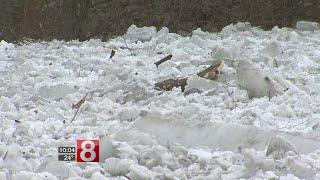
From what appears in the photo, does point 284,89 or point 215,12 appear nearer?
point 284,89

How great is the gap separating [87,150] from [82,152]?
0.04 metres

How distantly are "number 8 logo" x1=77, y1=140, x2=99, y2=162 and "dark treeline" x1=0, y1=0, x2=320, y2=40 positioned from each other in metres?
6.47

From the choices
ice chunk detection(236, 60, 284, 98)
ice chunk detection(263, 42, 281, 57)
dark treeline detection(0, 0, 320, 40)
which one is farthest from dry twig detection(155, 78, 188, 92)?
dark treeline detection(0, 0, 320, 40)

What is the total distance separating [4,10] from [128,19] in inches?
159

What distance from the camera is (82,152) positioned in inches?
158

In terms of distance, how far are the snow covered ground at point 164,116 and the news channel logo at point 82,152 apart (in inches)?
2.2

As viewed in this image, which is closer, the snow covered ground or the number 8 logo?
the snow covered ground

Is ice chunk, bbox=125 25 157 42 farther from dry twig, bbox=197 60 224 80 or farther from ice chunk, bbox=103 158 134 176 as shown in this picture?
ice chunk, bbox=103 158 134 176

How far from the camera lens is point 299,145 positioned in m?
3.87

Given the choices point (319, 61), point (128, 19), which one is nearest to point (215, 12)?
point (128, 19)

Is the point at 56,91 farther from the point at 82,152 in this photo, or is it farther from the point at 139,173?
the point at 139,173

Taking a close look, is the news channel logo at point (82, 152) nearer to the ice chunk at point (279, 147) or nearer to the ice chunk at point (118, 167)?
the ice chunk at point (118, 167)

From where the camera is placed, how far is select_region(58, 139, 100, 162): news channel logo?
3.91 m

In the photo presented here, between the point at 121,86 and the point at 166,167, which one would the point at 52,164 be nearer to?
the point at 166,167
